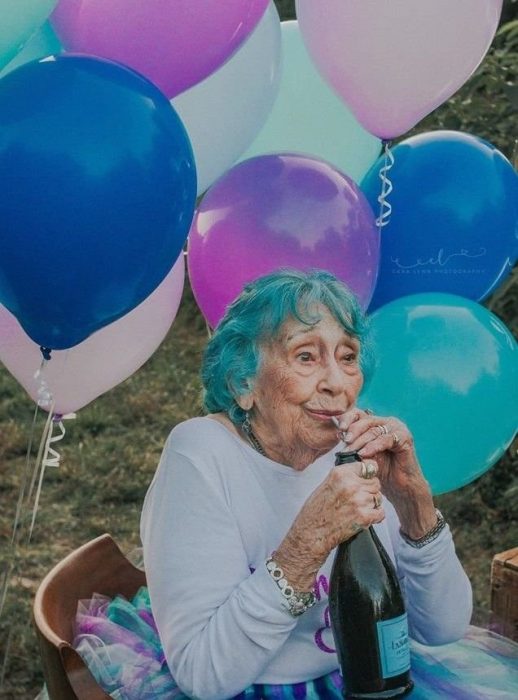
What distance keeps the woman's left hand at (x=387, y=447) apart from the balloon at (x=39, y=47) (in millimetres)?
927

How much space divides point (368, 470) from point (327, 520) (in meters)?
0.10

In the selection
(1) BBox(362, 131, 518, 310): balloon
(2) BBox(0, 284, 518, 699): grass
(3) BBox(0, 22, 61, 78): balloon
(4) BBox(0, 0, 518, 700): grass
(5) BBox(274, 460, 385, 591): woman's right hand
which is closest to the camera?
(5) BBox(274, 460, 385, 591): woman's right hand

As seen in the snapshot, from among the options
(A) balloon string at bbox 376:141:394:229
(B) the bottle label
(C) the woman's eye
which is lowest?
(B) the bottle label

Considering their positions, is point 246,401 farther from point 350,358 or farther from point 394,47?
point 394,47

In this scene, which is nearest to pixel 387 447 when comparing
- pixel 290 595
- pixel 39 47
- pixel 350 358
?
pixel 350 358

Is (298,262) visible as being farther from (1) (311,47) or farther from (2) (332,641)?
(2) (332,641)

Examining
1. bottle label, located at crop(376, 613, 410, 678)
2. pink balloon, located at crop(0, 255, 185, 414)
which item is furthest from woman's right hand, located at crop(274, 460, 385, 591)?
pink balloon, located at crop(0, 255, 185, 414)

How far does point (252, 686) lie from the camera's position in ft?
6.63

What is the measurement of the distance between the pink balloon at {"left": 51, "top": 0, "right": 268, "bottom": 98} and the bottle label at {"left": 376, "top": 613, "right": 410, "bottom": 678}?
3.56ft

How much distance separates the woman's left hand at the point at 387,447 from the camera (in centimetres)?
190

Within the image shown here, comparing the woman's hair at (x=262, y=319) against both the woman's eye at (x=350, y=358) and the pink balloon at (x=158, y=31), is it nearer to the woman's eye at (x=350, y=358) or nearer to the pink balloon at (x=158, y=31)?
the woman's eye at (x=350, y=358)

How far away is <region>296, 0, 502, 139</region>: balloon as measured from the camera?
2.37 metres

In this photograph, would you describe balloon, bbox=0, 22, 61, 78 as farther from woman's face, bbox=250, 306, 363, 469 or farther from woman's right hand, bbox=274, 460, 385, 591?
woman's right hand, bbox=274, 460, 385, 591

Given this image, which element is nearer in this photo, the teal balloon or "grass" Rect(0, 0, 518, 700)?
the teal balloon
